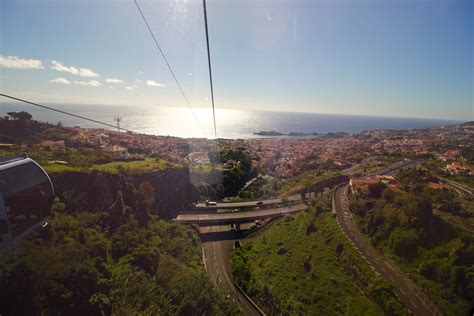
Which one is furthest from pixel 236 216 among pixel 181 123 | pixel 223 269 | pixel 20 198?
pixel 181 123

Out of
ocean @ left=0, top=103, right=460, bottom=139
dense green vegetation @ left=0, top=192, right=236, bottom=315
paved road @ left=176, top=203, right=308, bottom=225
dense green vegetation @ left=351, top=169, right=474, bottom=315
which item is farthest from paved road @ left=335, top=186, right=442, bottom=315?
ocean @ left=0, top=103, right=460, bottom=139

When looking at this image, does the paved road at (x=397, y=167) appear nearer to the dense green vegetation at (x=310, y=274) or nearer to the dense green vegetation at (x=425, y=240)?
the dense green vegetation at (x=425, y=240)

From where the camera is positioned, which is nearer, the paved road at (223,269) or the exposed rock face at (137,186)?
the paved road at (223,269)

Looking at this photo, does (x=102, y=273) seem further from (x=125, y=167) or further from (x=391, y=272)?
(x=391, y=272)

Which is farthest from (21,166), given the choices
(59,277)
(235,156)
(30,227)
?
(235,156)

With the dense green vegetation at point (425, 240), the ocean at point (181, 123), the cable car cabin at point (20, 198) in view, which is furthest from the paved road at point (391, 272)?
the ocean at point (181, 123)

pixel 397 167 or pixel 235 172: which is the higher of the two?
pixel 235 172

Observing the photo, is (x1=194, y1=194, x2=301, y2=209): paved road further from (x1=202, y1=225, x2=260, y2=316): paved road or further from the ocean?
the ocean
